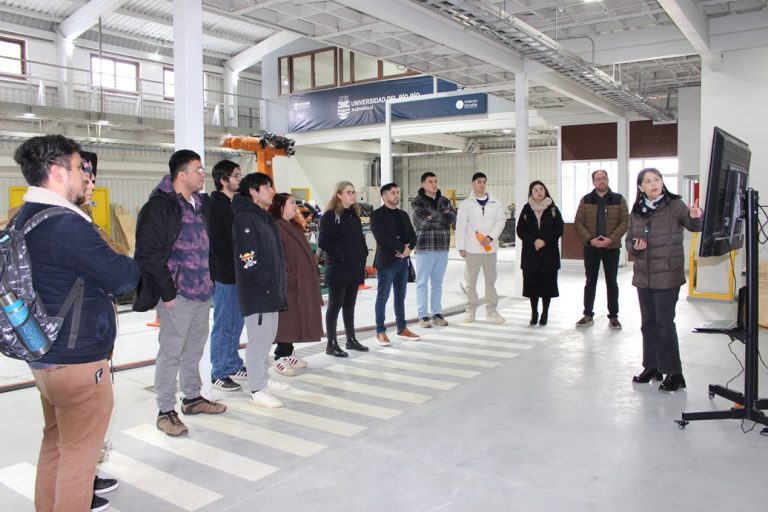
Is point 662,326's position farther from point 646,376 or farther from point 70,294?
point 70,294

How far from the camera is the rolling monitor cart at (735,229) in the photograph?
3.38 metres

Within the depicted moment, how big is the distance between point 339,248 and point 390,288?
841 mm

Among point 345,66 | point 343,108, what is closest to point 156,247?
point 343,108

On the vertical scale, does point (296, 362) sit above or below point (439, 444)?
above

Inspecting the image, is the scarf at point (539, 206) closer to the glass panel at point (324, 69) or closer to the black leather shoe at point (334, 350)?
the black leather shoe at point (334, 350)

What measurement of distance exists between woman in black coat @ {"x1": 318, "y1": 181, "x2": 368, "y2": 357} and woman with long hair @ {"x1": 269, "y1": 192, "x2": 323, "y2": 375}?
65 cm

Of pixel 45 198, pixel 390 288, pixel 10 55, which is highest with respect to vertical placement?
pixel 10 55

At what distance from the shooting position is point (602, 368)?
202 inches

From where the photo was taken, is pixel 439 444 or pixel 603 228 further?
pixel 603 228

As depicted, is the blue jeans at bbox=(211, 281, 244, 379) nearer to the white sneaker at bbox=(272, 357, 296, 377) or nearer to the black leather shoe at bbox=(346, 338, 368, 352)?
the white sneaker at bbox=(272, 357, 296, 377)

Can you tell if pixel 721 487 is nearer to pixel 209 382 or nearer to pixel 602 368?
pixel 602 368

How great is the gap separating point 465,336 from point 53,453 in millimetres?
4607

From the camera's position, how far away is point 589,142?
48.0ft

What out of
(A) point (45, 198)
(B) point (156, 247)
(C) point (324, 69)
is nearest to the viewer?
(A) point (45, 198)
